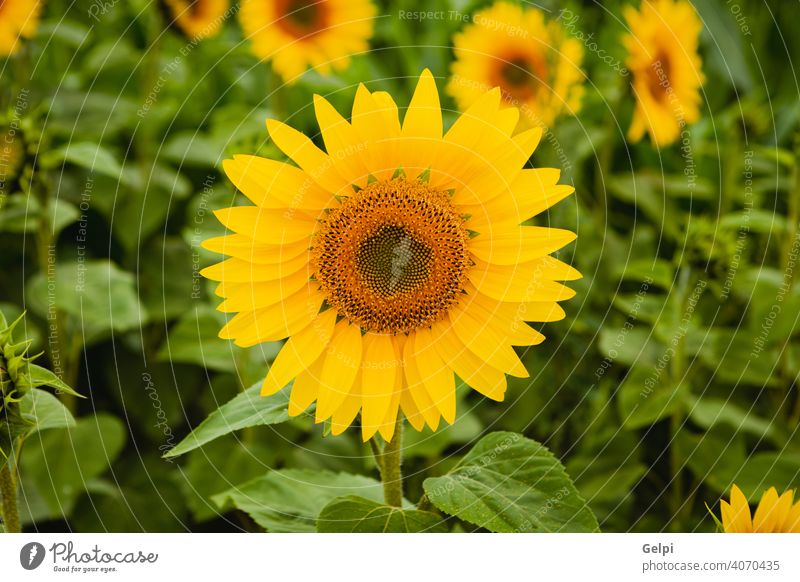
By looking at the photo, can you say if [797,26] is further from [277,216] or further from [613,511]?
[277,216]

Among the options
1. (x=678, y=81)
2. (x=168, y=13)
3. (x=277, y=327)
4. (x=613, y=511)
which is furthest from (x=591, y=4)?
(x=277, y=327)

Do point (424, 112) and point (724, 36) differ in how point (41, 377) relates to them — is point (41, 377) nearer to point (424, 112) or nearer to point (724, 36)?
point (424, 112)

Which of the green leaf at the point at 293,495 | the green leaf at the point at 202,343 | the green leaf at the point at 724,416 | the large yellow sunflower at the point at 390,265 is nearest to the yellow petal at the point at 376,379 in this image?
the large yellow sunflower at the point at 390,265

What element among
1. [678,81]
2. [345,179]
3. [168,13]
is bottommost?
[345,179]

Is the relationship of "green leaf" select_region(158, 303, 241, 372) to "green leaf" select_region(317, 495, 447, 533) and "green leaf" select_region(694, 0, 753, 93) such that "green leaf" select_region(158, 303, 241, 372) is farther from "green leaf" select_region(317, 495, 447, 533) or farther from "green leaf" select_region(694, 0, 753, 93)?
"green leaf" select_region(694, 0, 753, 93)

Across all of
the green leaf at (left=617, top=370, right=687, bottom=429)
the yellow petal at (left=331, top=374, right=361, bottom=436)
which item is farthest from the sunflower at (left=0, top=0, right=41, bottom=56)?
the green leaf at (left=617, top=370, right=687, bottom=429)

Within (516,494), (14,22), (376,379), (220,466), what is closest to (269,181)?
(376,379)

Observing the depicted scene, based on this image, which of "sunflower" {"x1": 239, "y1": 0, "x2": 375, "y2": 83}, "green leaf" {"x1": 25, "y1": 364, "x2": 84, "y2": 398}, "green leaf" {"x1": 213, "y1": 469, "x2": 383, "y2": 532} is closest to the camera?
"green leaf" {"x1": 25, "y1": 364, "x2": 84, "y2": 398}
